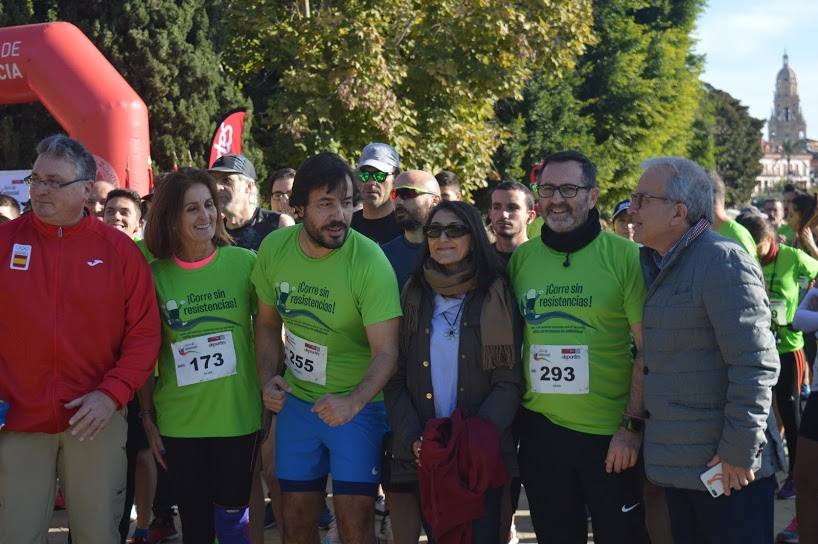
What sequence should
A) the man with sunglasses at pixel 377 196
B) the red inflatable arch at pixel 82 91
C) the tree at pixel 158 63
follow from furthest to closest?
1. the tree at pixel 158 63
2. the red inflatable arch at pixel 82 91
3. the man with sunglasses at pixel 377 196

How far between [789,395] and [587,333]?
335 centimetres

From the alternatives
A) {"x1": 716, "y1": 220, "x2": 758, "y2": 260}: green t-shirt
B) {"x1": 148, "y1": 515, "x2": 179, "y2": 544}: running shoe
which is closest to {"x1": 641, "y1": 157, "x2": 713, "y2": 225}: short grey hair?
{"x1": 716, "y1": 220, "x2": 758, "y2": 260}: green t-shirt

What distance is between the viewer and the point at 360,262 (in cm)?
379

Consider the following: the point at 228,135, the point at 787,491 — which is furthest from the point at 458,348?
the point at 228,135

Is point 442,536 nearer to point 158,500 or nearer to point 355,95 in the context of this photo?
point 158,500

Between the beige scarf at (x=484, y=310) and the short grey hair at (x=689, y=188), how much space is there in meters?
0.80

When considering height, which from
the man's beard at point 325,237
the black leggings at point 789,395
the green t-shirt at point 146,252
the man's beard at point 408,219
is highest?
the man's beard at point 408,219

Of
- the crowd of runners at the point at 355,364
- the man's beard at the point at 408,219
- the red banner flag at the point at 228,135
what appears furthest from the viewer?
the red banner flag at the point at 228,135

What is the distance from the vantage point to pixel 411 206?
17.1 ft

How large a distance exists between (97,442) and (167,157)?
33.2ft

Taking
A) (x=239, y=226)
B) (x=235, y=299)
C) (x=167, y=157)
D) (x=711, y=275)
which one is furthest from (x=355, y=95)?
(x=711, y=275)

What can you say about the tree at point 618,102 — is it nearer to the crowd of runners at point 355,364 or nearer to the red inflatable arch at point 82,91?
the red inflatable arch at point 82,91

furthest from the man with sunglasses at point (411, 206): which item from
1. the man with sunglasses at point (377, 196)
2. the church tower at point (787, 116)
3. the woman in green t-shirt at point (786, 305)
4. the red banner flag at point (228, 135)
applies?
the church tower at point (787, 116)

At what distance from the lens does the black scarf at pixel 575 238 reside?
3721 millimetres
